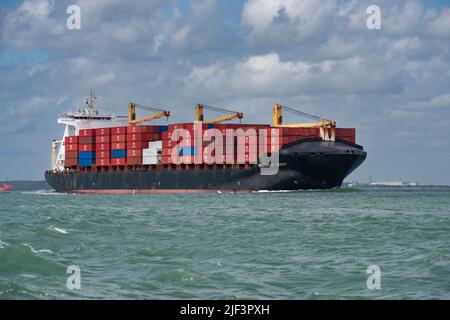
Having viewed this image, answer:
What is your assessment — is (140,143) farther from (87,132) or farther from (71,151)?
(71,151)

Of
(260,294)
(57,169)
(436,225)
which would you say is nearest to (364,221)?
(436,225)

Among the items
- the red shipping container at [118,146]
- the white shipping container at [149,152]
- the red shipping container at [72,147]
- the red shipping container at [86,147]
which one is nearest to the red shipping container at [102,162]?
the red shipping container at [118,146]

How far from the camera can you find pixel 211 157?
260ft

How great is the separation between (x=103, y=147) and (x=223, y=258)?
72.1 m

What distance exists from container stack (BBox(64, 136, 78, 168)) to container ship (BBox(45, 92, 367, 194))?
0.13 meters

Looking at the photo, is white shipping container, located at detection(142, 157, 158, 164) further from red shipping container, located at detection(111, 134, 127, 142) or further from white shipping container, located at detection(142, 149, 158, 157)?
red shipping container, located at detection(111, 134, 127, 142)

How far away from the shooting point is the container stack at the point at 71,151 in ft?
319

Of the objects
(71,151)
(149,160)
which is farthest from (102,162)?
(149,160)

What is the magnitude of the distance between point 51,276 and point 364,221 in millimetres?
21299

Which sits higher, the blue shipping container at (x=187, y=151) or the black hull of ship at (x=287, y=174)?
the blue shipping container at (x=187, y=151)

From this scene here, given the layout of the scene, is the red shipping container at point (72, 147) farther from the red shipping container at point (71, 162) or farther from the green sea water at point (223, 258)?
the green sea water at point (223, 258)

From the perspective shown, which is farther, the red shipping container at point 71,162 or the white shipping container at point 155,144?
the red shipping container at point 71,162

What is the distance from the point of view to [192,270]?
20.3 m
